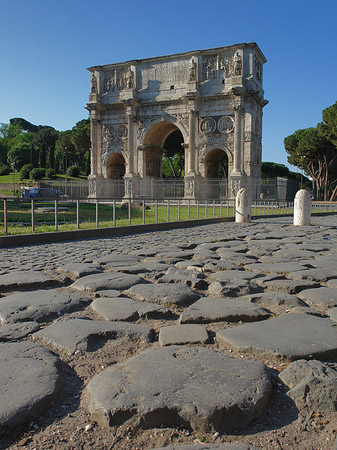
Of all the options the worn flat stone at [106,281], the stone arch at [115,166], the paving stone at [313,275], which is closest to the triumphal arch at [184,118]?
the stone arch at [115,166]

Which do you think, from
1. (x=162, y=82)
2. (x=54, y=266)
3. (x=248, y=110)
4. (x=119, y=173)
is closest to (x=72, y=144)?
(x=119, y=173)

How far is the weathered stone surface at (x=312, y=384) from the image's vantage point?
178 cm

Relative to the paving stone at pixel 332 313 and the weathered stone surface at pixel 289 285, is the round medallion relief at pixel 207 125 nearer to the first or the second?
the weathered stone surface at pixel 289 285

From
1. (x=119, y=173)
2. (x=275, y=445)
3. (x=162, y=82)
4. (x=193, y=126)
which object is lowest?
(x=275, y=445)

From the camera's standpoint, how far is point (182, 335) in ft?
8.53

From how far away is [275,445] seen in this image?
4.94 ft

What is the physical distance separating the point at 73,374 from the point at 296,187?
34.1 metres

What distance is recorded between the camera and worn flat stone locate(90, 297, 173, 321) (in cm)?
307

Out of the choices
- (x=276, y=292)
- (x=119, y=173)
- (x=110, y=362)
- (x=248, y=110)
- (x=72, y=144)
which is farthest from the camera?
(x=72, y=144)

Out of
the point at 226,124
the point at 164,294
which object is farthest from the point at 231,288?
the point at 226,124

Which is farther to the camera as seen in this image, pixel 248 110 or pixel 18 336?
pixel 248 110

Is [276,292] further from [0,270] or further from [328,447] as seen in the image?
[0,270]

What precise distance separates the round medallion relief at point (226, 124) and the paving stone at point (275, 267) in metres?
26.9

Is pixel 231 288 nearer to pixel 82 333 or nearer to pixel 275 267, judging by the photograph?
pixel 275 267
